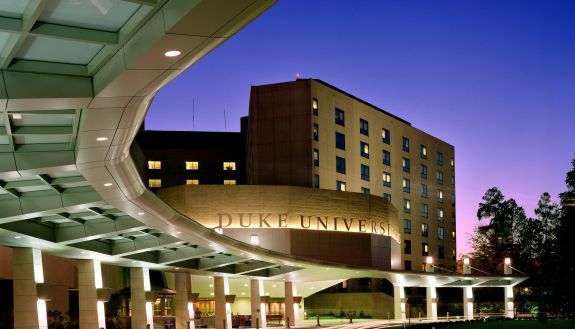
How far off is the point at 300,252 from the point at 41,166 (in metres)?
54.9

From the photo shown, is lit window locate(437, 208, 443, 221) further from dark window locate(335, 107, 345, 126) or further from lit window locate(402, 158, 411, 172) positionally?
dark window locate(335, 107, 345, 126)

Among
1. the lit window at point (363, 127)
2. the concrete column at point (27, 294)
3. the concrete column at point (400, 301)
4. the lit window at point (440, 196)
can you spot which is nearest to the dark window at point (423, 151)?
the lit window at point (440, 196)

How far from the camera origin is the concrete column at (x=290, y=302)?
61.4m

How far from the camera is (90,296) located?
1458 inches

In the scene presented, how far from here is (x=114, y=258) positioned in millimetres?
39250

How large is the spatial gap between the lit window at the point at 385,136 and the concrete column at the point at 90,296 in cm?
6054

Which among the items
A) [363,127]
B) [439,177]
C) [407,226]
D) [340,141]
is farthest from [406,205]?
[340,141]

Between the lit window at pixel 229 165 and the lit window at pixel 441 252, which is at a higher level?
the lit window at pixel 229 165

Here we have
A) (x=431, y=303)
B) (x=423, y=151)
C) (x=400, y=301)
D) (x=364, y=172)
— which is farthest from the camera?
(x=423, y=151)

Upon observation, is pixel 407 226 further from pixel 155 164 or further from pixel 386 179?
pixel 155 164

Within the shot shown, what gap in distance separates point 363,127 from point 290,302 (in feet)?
107

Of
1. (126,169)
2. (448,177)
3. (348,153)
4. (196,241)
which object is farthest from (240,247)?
(448,177)

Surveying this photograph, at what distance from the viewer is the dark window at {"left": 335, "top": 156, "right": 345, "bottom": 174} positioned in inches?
3300

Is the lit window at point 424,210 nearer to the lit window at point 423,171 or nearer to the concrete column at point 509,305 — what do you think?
the lit window at point 423,171
